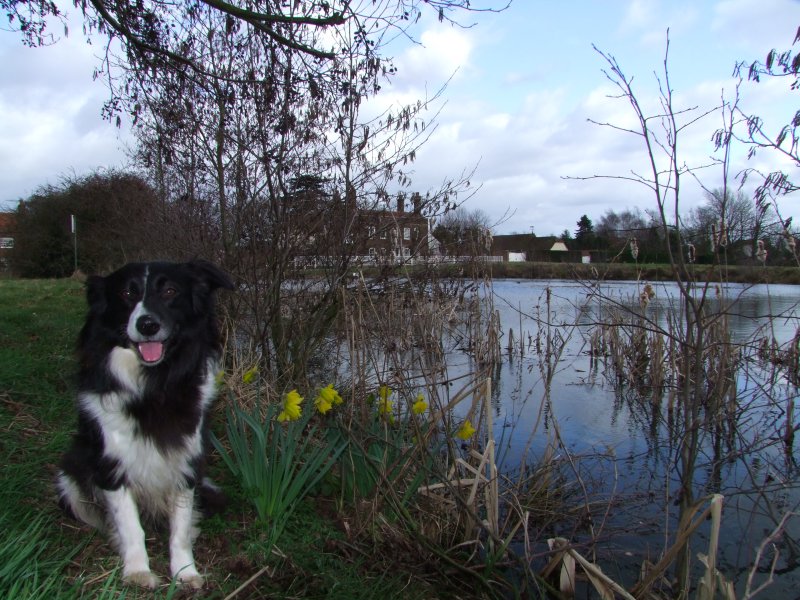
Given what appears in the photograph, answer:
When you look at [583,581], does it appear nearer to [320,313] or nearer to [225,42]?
[320,313]

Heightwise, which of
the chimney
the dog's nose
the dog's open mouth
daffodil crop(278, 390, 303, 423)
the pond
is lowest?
the pond

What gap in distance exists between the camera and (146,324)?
8.27 feet

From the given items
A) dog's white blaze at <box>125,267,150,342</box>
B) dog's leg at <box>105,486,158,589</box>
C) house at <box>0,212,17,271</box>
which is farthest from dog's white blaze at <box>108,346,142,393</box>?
house at <box>0,212,17,271</box>

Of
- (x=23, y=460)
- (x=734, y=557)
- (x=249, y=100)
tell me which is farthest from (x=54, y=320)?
(x=734, y=557)

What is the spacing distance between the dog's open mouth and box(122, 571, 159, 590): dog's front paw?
875 mm

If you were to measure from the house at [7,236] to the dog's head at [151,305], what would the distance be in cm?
2260

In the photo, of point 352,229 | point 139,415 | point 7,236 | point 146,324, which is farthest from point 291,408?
point 7,236

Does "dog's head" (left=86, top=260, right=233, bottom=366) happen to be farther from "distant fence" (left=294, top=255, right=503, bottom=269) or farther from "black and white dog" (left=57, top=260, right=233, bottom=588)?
"distant fence" (left=294, top=255, right=503, bottom=269)

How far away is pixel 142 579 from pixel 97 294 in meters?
1.25

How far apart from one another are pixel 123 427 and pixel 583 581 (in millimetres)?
2626

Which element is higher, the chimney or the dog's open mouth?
the chimney

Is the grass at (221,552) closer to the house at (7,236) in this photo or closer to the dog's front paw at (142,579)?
the dog's front paw at (142,579)

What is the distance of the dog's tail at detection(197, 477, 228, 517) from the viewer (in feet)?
9.48

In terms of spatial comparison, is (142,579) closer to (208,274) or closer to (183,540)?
(183,540)
